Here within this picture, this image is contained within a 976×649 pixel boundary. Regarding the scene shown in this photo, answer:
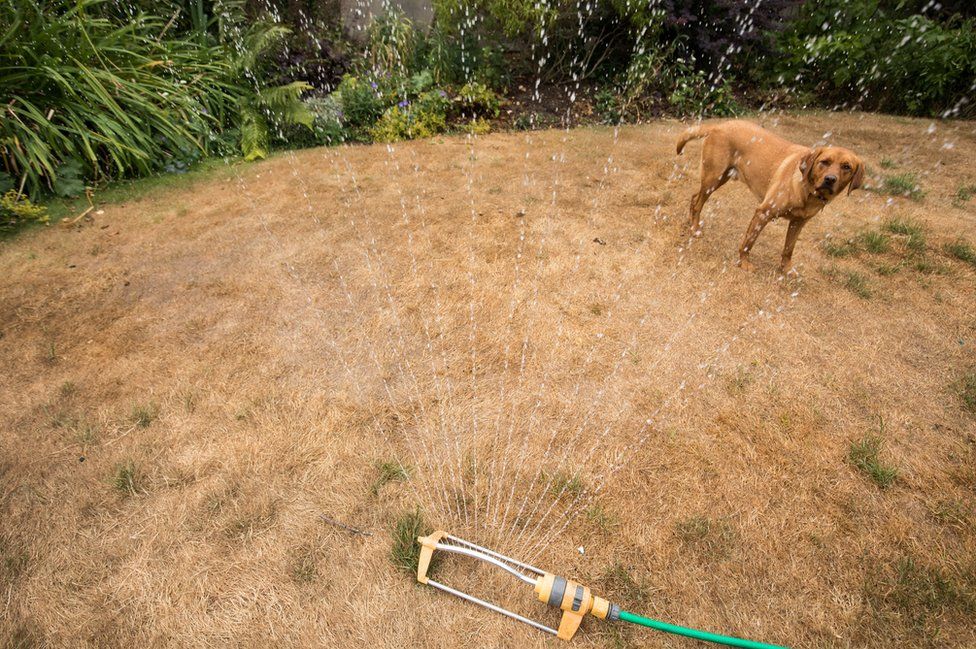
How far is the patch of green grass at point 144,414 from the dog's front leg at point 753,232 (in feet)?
12.6

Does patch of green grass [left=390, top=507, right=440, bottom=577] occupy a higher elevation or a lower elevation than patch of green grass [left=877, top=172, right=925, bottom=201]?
lower

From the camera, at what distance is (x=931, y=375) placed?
250 cm

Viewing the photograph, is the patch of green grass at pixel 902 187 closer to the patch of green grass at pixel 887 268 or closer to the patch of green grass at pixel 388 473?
the patch of green grass at pixel 887 268

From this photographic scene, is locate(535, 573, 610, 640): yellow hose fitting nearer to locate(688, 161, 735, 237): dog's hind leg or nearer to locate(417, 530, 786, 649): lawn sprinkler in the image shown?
locate(417, 530, 786, 649): lawn sprinkler

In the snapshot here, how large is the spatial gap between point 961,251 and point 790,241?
1.62 meters

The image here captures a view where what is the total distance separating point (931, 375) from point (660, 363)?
152 centimetres

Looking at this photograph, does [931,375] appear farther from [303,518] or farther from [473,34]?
[473,34]

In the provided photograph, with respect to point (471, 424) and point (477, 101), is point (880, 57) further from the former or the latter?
point (471, 424)

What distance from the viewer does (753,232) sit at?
10.5 ft

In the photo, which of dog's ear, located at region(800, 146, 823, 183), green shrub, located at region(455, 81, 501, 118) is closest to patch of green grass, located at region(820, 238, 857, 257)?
dog's ear, located at region(800, 146, 823, 183)

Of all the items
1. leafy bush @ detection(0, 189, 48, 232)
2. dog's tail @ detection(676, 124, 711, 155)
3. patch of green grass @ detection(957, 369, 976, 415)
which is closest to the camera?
patch of green grass @ detection(957, 369, 976, 415)

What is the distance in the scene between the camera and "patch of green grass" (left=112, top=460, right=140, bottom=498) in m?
1.90

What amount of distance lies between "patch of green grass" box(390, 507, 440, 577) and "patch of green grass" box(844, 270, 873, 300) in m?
3.33

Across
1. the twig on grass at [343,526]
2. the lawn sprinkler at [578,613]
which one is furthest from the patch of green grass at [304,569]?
the lawn sprinkler at [578,613]
